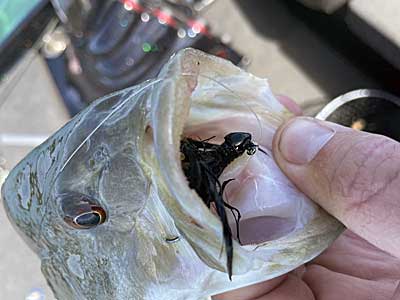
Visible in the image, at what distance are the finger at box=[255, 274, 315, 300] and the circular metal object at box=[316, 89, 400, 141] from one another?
865 millimetres

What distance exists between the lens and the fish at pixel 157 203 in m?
0.63

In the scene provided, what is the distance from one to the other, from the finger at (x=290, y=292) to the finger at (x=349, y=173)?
0.29 metres

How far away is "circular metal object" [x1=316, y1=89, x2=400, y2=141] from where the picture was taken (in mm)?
1796

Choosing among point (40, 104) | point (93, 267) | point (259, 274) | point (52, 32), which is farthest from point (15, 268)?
point (259, 274)

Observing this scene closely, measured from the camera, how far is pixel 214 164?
63 centimetres

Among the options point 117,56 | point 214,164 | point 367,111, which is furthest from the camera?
point 117,56

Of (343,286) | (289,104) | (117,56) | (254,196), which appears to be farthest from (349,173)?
(117,56)

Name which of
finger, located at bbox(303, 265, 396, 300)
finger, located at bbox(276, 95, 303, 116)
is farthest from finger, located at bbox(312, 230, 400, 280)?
Result: finger, located at bbox(276, 95, 303, 116)

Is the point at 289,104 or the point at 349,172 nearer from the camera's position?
the point at 349,172

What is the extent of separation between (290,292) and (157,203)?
1.37 ft

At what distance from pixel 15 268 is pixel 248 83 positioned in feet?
4.48

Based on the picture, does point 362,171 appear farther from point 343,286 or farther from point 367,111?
point 367,111

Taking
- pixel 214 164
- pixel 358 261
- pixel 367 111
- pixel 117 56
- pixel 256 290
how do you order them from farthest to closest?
pixel 117 56 → pixel 367 111 → pixel 358 261 → pixel 256 290 → pixel 214 164

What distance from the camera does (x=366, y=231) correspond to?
0.70 metres
